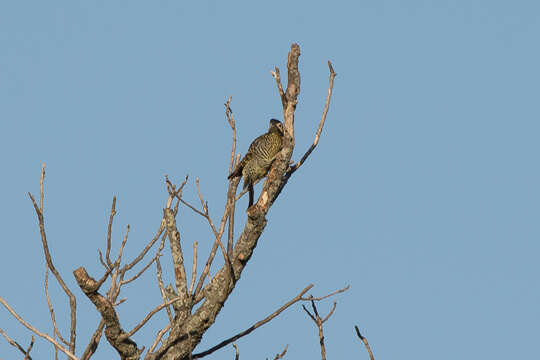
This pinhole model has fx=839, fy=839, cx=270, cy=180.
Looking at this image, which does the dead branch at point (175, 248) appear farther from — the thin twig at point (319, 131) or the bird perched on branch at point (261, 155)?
the bird perched on branch at point (261, 155)

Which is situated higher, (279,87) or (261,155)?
(261,155)

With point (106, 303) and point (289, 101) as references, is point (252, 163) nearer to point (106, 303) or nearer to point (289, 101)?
point (289, 101)

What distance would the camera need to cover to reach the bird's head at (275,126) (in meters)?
10.7

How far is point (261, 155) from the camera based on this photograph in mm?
10375

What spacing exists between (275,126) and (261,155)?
776mm

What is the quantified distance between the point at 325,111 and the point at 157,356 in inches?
91.2

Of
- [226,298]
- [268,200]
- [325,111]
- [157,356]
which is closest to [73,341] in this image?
[157,356]

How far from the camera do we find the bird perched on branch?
10242 millimetres

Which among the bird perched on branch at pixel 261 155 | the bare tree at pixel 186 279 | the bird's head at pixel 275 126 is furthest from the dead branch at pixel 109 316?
the bird's head at pixel 275 126

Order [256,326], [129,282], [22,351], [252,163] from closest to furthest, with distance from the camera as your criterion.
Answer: [22,351] → [129,282] → [256,326] → [252,163]

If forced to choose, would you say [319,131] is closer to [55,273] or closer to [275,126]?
[55,273]

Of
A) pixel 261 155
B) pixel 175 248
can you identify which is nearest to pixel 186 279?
pixel 175 248

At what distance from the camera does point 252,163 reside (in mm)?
10352

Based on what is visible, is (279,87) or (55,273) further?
(279,87)
